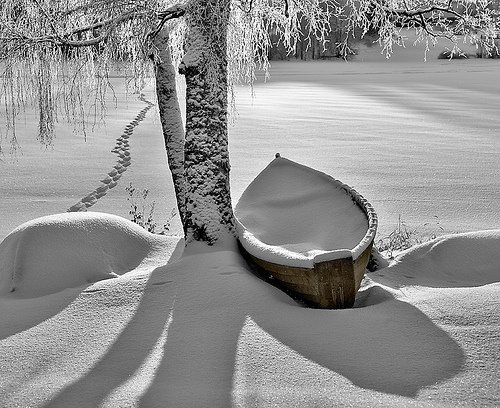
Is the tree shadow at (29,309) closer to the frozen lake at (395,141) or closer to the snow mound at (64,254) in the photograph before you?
the snow mound at (64,254)

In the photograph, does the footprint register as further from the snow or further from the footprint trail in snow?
the snow

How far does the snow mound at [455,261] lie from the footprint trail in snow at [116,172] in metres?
3.56

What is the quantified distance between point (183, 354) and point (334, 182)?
8.22 feet

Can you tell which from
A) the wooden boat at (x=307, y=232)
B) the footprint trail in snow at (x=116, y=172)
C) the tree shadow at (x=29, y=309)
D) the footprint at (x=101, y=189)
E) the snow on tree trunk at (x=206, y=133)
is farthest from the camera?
the footprint at (x=101, y=189)

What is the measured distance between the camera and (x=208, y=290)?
3643mm

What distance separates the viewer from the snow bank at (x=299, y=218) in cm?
396

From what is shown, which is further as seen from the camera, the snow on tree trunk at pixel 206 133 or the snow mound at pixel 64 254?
the snow on tree trunk at pixel 206 133

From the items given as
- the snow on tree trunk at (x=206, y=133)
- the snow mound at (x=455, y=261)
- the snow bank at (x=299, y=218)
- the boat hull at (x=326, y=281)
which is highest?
the snow on tree trunk at (x=206, y=133)

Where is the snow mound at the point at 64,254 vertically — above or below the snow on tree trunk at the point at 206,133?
below

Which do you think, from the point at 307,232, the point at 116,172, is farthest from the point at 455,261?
the point at 116,172

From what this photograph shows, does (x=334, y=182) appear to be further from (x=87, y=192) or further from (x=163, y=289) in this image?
(x=87, y=192)

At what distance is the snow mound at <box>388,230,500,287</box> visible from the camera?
4285 millimetres

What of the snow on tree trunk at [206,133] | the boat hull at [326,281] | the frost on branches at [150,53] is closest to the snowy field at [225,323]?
the boat hull at [326,281]

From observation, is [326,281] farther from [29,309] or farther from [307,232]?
[29,309]
